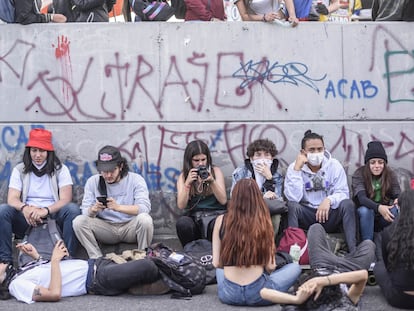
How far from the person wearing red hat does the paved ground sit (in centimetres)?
123

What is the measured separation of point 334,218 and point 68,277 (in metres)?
2.84

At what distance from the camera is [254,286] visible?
6750 mm

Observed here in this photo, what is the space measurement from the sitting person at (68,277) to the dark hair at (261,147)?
2.04 m

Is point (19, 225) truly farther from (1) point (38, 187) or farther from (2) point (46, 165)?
(2) point (46, 165)

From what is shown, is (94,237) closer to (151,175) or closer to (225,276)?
(151,175)

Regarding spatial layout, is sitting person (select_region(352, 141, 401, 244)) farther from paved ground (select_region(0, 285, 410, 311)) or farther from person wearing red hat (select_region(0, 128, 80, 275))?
person wearing red hat (select_region(0, 128, 80, 275))

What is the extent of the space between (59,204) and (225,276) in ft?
7.93

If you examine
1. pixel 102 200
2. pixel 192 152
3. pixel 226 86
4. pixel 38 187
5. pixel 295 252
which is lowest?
pixel 295 252

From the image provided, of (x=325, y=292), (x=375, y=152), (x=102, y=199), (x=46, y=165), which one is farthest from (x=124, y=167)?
(x=325, y=292)

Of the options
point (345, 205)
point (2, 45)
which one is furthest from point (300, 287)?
point (2, 45)

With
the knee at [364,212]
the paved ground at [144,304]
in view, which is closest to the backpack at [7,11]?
the paved ground at [144,304]

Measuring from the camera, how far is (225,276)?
22.5 ft

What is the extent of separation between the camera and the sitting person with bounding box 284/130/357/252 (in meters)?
8.29

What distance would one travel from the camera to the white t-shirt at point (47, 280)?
23.2 ft
